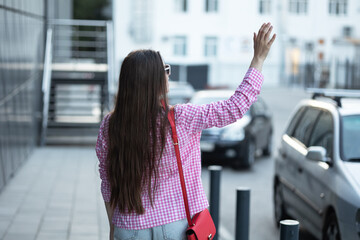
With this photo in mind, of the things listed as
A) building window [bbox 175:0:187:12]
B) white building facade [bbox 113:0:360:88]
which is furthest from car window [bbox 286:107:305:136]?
building window [bbox 175:0:187:12]

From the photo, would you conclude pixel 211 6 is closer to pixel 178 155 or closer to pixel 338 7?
pixel 338 7

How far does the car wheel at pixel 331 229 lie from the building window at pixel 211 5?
170ft

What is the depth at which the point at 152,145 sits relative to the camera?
3068 millimetres

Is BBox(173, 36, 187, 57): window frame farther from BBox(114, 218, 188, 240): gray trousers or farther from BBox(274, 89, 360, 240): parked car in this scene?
BBox(114, 218, 188, 240): gray trousers

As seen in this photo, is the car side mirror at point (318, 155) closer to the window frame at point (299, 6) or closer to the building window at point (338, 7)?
the window frame at point (299, 6)

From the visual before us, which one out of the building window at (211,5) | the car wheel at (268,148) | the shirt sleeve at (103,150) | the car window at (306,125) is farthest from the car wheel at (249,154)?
the building window at (211,5)

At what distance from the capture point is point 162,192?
3.12m

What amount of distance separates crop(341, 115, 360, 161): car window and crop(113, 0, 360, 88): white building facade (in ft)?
150

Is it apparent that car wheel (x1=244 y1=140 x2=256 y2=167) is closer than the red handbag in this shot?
No

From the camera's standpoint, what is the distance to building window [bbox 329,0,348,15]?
60469 mm

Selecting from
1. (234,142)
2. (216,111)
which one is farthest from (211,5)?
(216,111)

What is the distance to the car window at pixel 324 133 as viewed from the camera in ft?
22.1

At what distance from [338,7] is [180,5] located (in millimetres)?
14554

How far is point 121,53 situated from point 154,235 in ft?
173
